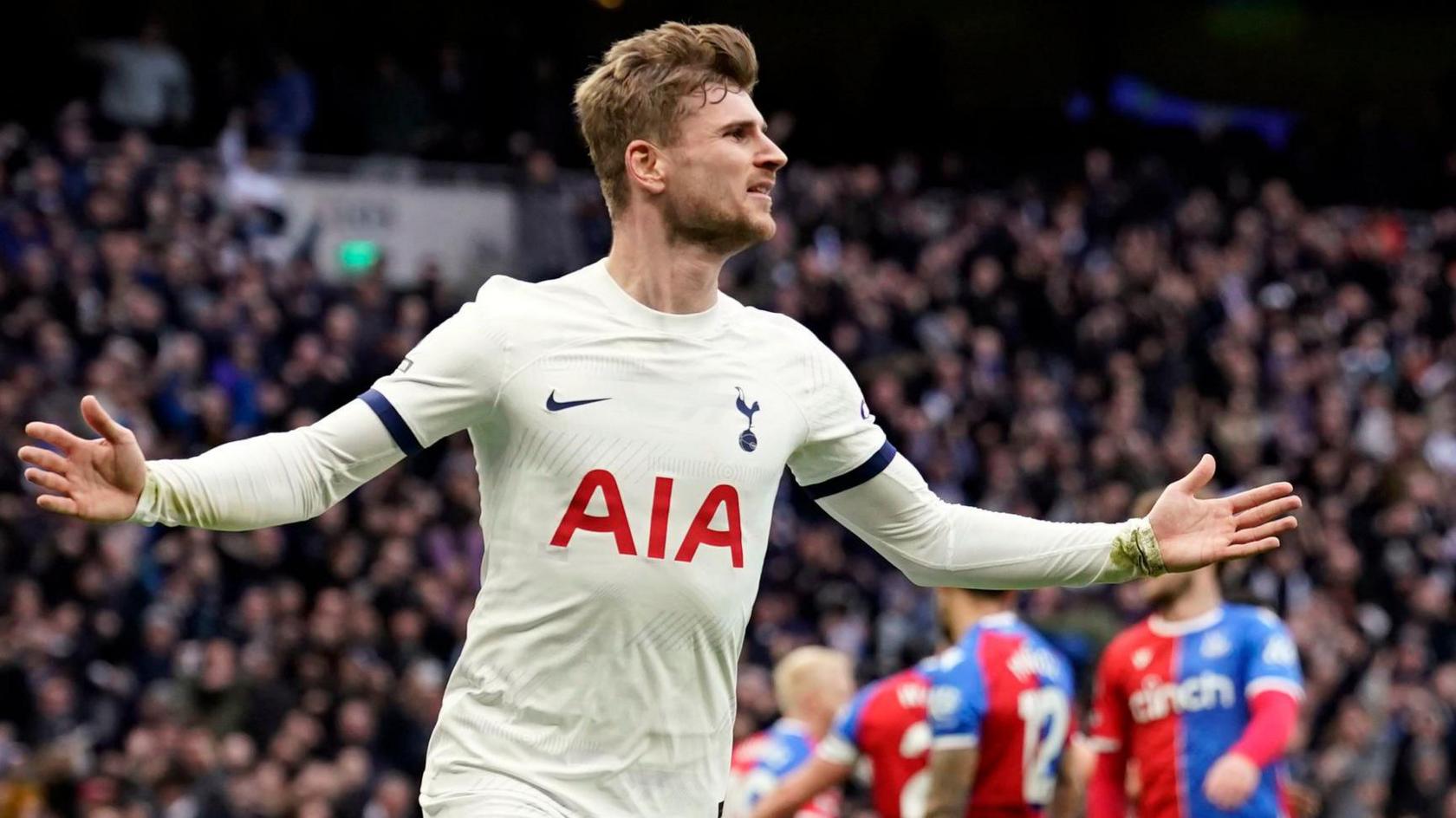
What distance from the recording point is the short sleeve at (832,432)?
16.0ft

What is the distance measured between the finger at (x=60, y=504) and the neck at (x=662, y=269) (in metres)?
1.26

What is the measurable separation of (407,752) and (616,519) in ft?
32.9

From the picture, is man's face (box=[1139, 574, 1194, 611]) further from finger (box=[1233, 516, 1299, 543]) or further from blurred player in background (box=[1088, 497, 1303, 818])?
finger (box=[1233, 516, 1299, 543])

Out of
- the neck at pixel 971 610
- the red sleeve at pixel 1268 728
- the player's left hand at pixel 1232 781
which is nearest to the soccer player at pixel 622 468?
the player's left hand at pixel 1232 781

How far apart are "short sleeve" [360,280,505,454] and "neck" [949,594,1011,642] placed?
4.20m

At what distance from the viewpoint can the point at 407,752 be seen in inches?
559

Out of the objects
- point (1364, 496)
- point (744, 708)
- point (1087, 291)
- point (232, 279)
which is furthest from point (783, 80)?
point (744, 708)

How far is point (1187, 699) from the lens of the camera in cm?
820

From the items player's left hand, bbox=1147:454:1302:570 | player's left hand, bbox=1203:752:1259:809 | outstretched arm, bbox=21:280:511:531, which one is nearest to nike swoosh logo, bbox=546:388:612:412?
outstretched arm, bbox=21:280:511:531

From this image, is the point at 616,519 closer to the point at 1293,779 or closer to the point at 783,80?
the point at 1293,779

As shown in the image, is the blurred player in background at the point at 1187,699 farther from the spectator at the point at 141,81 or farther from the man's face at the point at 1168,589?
the spectator at the point at 141,81

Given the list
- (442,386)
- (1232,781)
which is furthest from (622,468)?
(1232,781)

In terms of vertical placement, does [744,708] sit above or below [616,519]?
below

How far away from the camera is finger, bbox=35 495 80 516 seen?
4.02m
